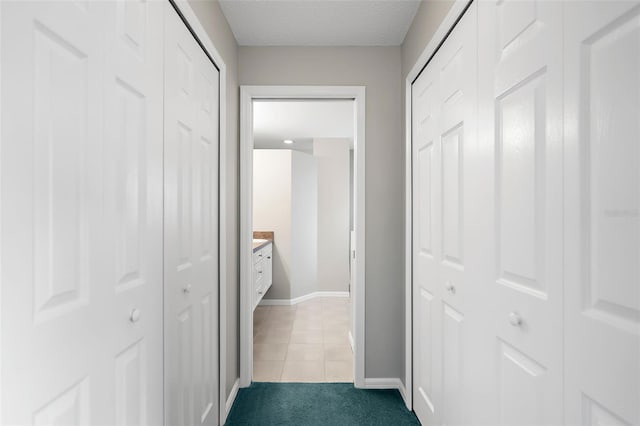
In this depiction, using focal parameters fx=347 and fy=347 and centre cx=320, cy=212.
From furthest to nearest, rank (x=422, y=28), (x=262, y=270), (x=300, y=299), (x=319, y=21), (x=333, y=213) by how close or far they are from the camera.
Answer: (x=333, y=213), (x=300, y=299), (x=262, y=270), (x=319, y=21), (x=422, y=28)

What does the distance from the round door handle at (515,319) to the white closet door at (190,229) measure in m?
1.22

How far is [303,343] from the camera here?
133 inches

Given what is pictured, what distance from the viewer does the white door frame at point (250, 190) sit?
8.00ft

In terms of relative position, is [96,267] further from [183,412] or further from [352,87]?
[352,87]

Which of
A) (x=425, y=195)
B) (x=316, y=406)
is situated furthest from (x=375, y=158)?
(x=316, y=406)

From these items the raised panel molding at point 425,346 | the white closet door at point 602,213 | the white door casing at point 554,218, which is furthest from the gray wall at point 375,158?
the white closet door at point 602,213

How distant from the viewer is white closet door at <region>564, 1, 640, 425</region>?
0.69m

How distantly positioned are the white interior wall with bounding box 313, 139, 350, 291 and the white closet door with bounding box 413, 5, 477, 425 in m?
3.18

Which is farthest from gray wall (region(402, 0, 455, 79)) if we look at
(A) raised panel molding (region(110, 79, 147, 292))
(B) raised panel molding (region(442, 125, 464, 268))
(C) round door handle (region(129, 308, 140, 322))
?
(C) round door handle (region(129, 308, 140, 322))

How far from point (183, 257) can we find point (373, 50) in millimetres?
1920

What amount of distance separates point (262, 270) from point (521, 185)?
3.44 meters

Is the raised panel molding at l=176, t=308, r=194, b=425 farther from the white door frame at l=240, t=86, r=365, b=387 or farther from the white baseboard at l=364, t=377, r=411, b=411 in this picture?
the white baseboard at l=364, t=377, r=411, b=411

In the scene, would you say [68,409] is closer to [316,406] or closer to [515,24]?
[515,24]

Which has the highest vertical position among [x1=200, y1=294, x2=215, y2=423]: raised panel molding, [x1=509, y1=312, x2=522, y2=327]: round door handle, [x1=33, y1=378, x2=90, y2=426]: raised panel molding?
[x1=509, y1=312, x2=522, y2=327]: round door handle
